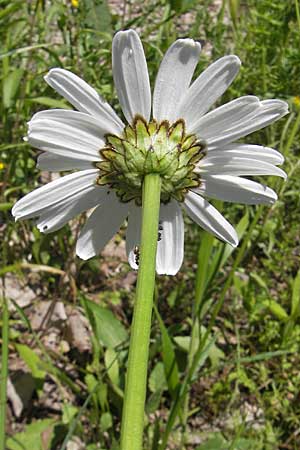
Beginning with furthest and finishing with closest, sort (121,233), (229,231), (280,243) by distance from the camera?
(121,233), (280,243), (229,231)

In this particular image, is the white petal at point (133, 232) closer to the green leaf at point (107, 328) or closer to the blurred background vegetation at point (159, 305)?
the blurred background vegetation at point (159, 305)

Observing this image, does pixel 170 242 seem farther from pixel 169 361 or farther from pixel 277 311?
pixel 277 311

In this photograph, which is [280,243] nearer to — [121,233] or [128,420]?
[121,233]

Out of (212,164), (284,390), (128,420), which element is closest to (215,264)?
(284,390)

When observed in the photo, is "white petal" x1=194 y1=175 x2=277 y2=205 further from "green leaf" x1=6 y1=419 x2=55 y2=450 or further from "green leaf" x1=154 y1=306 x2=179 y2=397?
"green leaf" x1=6 y1=419 x2=55 y2=450

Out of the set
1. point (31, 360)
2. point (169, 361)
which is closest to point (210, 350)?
point (169, 361)

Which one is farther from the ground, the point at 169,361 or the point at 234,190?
the point at 234,190
